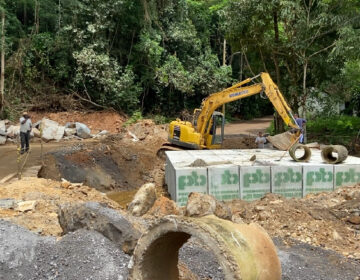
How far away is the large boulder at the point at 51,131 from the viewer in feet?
69.5

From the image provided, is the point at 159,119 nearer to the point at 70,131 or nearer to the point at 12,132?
the point at 70,131

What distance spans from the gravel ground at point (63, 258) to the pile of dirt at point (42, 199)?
1.02 m

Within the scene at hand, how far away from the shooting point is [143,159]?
17.3 m

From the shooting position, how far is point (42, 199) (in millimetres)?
9102

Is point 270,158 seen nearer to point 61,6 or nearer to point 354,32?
point 354,32

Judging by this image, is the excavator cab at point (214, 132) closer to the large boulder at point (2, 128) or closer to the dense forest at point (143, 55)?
the dense forest at point (143, 55)

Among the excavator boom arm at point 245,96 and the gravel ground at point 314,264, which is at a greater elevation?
the excavator boom arm at point 245,96

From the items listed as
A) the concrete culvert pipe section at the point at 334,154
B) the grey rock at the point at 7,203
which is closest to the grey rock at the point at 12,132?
the grey rock at the point at 7,203

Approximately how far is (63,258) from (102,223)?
0.70 metres

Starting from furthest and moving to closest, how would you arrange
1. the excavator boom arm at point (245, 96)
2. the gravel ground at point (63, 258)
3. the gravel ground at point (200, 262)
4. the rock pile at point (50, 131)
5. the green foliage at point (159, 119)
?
the green foliage at point (159, 119), the rock pile at point (50, 131), the excavator boom arm at point (245, 96), the gravel ground at point (200, 262), the gravel ground at point (63, 258)

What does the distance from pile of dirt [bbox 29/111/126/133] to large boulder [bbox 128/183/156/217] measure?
1543cm

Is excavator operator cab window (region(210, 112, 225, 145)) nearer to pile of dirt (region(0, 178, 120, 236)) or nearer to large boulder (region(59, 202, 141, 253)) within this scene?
pile of dirt (region(0, 178, 120, 236))

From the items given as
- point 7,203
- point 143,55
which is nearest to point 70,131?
point 143,55

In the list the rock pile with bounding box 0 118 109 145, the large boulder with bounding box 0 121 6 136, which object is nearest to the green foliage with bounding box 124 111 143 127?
the rock pile with bounding box 0 118 109 145
